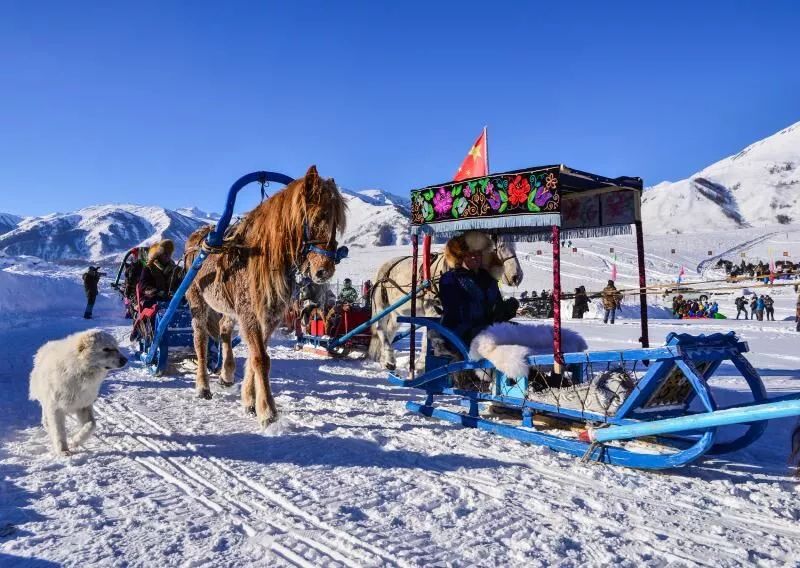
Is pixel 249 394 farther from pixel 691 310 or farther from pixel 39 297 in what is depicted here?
pixel 691 310

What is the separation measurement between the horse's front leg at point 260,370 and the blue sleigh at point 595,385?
1499 mm

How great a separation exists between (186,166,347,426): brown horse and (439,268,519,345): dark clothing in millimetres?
1591

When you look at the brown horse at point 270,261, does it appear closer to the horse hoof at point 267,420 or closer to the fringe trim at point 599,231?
the horse hoof at point 267,420

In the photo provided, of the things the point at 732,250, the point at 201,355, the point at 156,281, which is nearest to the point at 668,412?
the point at 201,355

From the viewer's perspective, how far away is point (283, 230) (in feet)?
15.7

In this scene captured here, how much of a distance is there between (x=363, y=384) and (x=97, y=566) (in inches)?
204

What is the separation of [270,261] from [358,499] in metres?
2.40

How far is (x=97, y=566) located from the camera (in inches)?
93.1

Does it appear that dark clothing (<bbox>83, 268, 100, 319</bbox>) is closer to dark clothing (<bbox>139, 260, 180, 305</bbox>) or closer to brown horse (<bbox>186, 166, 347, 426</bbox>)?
dark clothing (<bbox>139, 260, 180, 305</bbox>)

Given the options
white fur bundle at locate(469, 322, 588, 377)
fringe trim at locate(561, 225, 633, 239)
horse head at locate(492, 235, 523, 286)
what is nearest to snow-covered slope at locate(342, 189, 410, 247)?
horse head at locate(492, 235, 523, 286)

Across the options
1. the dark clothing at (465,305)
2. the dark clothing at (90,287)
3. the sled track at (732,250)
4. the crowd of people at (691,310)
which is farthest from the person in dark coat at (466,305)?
the sled track at (732,250)

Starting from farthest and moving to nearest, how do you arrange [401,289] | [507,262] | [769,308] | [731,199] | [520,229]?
1. [731,199]
2. [769,308]
3. [401,289]
4. [507,262]
5. [520,229]

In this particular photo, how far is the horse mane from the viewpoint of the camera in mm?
4629

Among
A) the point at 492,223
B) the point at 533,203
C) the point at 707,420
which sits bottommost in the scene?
the point at 707,420
